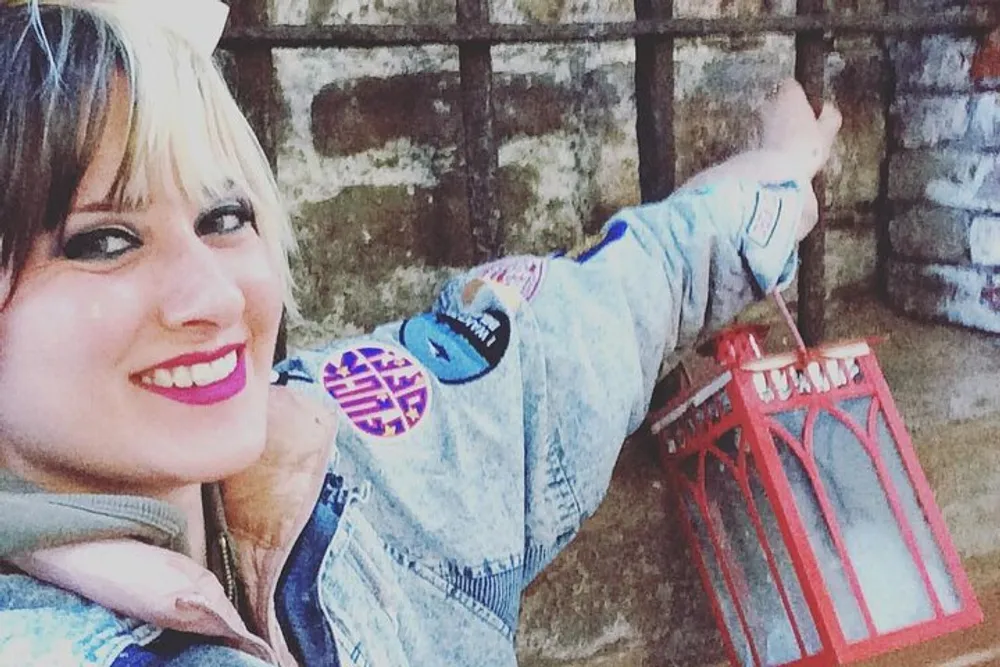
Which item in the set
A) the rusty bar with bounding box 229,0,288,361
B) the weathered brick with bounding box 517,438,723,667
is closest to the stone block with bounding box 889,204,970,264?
the weathered brick with bounding box 517,438,723,667

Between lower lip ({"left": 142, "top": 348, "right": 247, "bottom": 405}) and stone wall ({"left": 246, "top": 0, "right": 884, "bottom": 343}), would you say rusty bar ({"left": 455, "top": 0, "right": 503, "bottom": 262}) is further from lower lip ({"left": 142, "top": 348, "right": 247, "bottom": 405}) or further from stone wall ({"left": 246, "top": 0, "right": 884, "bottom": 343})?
lower lip ({"left": 142, "top": 348, "right": 247, "bottom": 405})

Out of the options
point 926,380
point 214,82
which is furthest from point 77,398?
point 926,380

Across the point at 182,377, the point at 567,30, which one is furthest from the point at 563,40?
the point at 182,377

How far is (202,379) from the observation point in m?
0.73

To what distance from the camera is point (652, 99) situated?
1200 mm

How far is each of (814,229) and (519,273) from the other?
422 mm

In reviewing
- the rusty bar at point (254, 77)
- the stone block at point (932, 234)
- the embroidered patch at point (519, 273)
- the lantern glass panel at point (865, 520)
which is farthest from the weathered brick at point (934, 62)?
the rusty bar at point (254, 77)

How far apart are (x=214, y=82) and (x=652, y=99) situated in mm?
572

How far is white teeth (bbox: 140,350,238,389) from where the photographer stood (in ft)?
2.30

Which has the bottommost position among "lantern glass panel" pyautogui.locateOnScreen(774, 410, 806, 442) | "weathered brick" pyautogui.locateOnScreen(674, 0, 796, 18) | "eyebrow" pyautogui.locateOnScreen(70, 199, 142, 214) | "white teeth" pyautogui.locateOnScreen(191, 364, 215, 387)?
"lantern glass panel" pyautogui.locateOnScreen(774, 410, 806, 442)

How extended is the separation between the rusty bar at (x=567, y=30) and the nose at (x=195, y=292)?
1.21 feet

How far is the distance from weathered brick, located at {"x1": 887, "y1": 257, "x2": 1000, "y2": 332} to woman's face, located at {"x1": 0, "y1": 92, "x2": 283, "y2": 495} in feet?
3.17

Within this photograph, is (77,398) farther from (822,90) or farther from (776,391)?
(822,90)

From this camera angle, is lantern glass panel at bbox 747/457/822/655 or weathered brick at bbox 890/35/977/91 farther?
weathered brick at bbox 890/35/977/91
